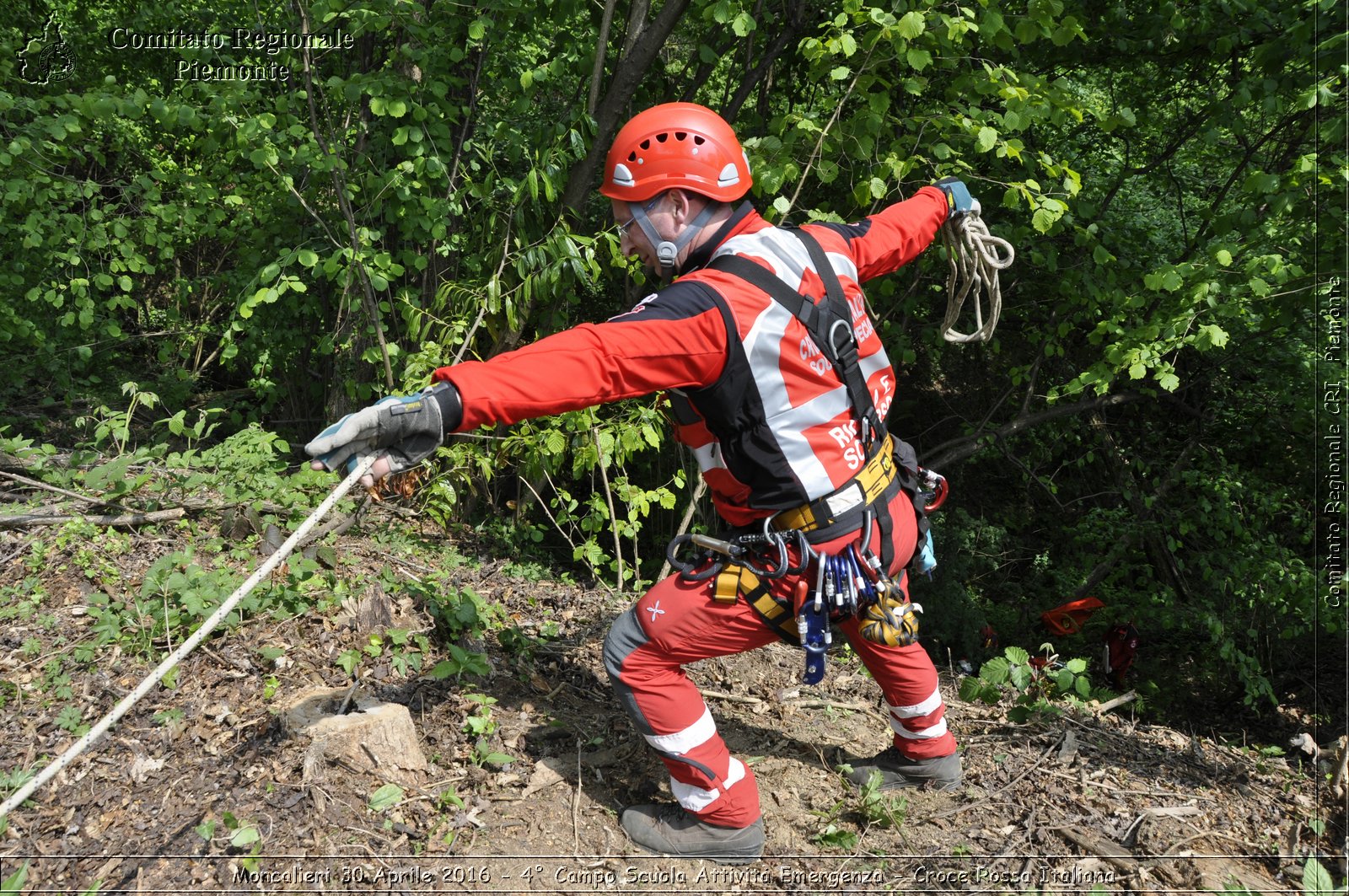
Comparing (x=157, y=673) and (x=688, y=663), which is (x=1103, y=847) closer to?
(x=688, y=663)

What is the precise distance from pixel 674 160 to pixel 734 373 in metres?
0.73

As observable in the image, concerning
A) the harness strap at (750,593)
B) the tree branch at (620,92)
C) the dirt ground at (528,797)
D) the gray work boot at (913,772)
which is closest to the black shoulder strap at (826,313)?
the harness strap at (750,593)

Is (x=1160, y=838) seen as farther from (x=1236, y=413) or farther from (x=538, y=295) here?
(x=1236, y=413)

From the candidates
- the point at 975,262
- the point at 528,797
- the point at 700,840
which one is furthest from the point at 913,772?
the point at 975,262

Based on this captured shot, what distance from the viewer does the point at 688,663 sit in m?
3.21

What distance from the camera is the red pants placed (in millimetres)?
3090

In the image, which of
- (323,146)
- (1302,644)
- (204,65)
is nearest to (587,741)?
(323,146)

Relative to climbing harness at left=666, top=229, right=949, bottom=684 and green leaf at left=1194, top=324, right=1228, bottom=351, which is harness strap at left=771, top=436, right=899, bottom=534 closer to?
climbing harness at left=666, top=229, right=949, bottom=684

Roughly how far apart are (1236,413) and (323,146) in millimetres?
6161

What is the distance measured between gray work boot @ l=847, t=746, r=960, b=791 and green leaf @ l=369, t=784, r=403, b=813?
169cm

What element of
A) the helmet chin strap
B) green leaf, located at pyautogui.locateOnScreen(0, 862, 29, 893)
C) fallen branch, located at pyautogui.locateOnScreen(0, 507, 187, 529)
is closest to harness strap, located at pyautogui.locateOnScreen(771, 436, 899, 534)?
the helmet chin strap

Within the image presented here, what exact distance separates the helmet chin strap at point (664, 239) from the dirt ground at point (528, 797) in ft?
6.04

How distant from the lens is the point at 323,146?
16.5ft

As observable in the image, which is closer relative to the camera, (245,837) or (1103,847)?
(245,837)
